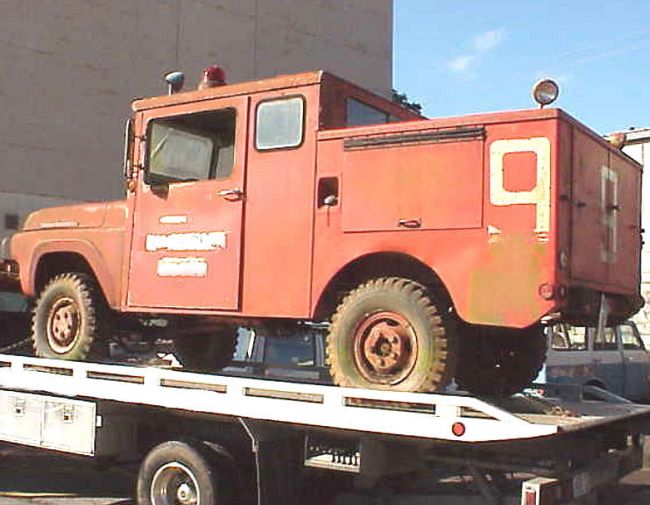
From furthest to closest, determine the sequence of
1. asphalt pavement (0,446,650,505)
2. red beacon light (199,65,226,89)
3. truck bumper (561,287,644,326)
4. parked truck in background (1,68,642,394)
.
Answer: asphalt pavement (0,446,650,505) → red beacon light (199,65,226,89) → truck bumper (561,287,644,326) → parked truck in background (1,68,642,394)

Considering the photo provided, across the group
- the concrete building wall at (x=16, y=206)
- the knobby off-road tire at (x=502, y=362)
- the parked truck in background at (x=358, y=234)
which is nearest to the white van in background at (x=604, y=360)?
the knobby off-road tire at (x=502, y=362)

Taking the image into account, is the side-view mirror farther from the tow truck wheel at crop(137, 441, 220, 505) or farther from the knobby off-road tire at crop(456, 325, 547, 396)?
the knobby off-road tire at crop(456, 325, 547, 396)

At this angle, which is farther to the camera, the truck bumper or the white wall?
the white wall

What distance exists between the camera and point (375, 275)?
18.4 feet

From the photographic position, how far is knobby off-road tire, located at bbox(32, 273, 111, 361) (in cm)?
696

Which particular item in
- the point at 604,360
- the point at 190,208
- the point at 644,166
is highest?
the point at 644,166

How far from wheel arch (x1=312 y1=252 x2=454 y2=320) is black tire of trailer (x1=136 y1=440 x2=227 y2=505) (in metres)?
1.27

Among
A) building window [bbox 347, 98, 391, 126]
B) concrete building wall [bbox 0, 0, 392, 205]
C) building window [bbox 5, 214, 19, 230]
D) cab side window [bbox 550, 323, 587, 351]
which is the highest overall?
concrete building wall [bbox 0, 0, 392, 205]

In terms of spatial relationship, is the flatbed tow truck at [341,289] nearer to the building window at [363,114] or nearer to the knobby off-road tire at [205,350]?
the building window at [363,114]

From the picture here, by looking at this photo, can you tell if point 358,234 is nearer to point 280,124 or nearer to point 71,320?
point 280,124

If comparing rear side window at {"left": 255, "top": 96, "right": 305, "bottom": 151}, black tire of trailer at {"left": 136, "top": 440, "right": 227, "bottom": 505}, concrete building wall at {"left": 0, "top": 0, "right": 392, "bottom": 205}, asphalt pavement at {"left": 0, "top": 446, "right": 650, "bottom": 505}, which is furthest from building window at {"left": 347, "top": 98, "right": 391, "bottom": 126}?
concrete building wall at {"left": 0, "top": 0, "right": 392, "bottom": 205}

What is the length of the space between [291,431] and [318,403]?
1.82 feet

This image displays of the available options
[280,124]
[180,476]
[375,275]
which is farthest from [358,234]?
[180,476]

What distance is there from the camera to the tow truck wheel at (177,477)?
602cm
